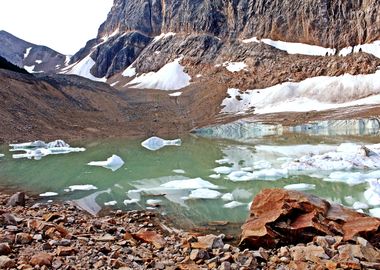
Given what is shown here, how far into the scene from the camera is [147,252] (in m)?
9.05

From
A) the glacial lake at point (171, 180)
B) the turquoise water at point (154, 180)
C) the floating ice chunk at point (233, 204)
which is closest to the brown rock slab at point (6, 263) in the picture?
the glacial lake at point (171, 180)

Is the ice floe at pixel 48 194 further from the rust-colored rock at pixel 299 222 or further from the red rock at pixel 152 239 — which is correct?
the rust-colored rock at pixel 299 222

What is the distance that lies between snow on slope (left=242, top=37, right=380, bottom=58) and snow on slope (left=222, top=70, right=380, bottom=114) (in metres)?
14.7

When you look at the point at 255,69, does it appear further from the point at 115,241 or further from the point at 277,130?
the point at 115,241

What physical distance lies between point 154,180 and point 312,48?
82.2 metres

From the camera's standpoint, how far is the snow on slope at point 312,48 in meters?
84.1

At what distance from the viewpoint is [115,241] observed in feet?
31.3

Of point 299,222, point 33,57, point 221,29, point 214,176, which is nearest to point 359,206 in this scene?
point 299,222

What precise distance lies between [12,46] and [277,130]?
17882cm

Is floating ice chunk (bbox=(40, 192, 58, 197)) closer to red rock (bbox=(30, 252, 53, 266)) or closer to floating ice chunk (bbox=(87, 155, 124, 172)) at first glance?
floating ice chunk (bbox=(87, 155, 124, 172))

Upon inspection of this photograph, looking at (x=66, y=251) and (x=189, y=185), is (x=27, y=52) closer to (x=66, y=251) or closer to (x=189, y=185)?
(x=189, y=185)

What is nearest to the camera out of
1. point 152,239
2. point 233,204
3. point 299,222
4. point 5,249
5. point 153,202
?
point 5,249

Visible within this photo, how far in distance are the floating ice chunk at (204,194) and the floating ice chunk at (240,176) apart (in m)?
3.49

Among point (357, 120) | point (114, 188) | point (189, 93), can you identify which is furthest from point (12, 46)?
point (114, 188)
